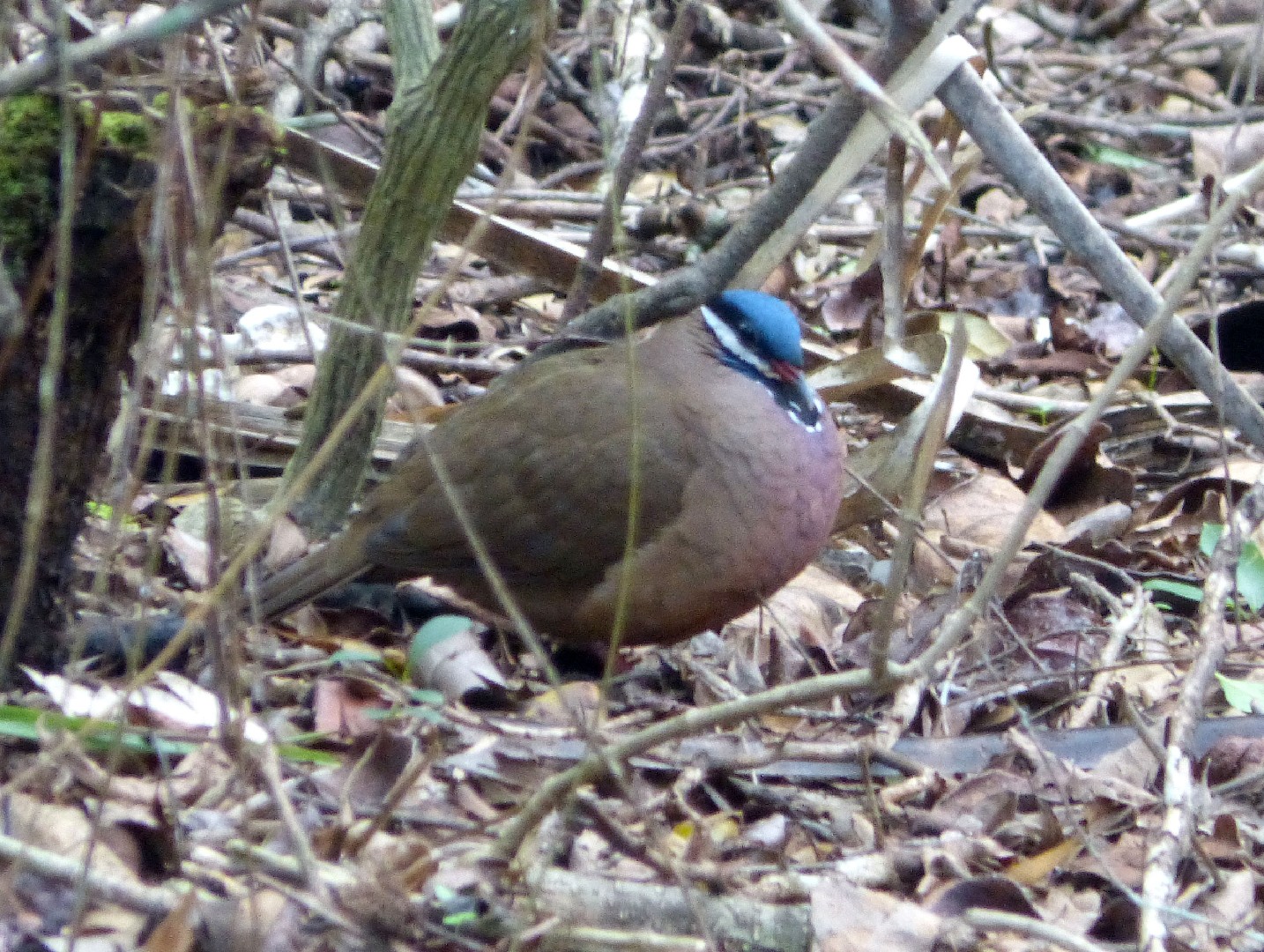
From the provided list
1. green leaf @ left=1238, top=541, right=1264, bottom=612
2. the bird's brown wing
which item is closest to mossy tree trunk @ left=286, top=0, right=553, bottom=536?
the bird's brown wing

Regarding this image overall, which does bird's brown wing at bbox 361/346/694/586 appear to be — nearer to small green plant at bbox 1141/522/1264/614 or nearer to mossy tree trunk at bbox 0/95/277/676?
mossy tree trunk at bbox 0/95/277/676

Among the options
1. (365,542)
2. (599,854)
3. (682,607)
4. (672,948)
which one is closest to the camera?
(672,948)

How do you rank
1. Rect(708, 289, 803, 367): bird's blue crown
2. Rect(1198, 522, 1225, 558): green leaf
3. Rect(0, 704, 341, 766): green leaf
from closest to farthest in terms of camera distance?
1. Rect(0, 704, 341, 766): green leaf
2. Rect(708, 289, 803, 367): bird's blue crown
3. Rect(1198, 522, 1225, 558): green leaf

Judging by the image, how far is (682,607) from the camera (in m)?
3.79

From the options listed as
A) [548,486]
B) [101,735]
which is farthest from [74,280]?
[548,486]

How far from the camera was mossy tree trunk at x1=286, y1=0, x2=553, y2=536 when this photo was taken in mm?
3773

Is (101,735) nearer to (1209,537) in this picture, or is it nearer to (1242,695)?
(1242,695)

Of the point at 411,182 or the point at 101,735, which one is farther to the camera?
the point at 411,182

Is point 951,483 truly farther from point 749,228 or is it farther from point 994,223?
point 994,223

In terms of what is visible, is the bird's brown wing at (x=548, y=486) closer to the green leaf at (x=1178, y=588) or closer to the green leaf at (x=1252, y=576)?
the green leaf at (x=1178, y=588)

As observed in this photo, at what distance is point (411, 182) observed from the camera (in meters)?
3.96

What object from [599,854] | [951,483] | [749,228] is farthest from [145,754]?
[951,483]

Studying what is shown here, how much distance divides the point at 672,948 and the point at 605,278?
3.09 metres

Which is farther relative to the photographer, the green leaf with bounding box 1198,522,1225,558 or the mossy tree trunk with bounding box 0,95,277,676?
the green leaf with bounding box 1198,522,1225,558
